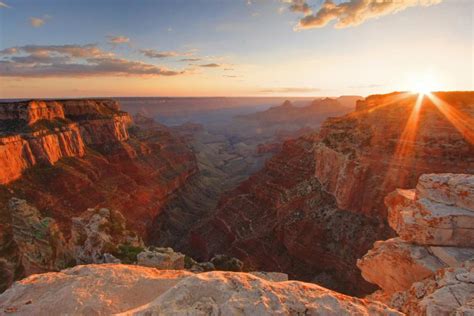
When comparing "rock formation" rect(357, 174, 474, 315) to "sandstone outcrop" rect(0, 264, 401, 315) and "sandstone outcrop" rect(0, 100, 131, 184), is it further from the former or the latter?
"sandstone outcrop" rect(0, 100, 131, 184)

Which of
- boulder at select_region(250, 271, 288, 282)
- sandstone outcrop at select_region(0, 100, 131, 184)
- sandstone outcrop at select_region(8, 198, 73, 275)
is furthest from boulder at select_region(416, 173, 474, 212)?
sandstone outcrop at select_region(0, 100, 131, 184)

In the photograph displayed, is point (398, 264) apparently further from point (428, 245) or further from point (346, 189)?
point (346, 189)

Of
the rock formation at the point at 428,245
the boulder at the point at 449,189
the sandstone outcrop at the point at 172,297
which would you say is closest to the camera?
the sandstone outcrop at the point at 172,297

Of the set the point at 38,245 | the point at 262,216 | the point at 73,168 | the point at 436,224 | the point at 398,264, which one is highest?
the point at 436,224

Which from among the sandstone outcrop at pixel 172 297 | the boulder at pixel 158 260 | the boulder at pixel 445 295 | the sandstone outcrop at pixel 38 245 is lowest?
the sandstone outcrop at pixel 38 245

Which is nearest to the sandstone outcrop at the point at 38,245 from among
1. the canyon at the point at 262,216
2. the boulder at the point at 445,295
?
the canyon at the point at 262,216

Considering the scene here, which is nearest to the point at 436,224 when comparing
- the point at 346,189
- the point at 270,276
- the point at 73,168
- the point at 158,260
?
the point at 270,276

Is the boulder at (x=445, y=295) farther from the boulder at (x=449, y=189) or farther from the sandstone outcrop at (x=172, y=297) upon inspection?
the boulder at (x=449, y=189)
